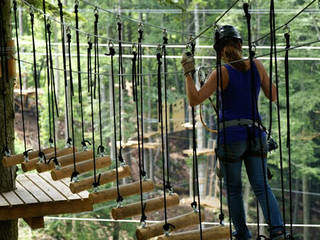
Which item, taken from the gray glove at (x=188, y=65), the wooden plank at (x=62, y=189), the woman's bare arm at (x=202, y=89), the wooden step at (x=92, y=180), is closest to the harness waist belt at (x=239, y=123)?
the woman's bare arm at (x=202, y=89)

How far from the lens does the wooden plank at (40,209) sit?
2.94m

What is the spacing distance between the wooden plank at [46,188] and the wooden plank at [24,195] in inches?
3.6

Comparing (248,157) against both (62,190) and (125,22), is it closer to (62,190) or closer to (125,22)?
(62,190)

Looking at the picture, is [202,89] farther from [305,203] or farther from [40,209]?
[305,203]

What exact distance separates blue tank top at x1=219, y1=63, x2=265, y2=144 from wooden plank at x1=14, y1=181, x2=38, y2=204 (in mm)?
1268

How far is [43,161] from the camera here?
3.05 meters

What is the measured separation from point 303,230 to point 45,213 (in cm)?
1115

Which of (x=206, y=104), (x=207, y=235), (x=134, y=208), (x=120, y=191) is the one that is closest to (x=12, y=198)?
(x=120, y=191)

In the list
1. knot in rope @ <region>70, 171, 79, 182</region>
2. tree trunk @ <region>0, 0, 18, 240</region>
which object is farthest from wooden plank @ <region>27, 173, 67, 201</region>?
knot in rope @ <region>70, 171, 79, 182</region>

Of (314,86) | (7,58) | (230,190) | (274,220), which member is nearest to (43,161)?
(7,58)

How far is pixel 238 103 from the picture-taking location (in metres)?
2.21

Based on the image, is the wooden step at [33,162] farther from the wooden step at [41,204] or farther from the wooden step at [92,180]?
the wooden step at [92,180]

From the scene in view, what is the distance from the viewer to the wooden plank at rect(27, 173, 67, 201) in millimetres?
2986

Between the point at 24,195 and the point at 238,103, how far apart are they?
1515 millimetres
